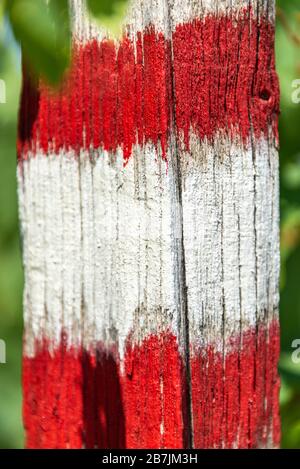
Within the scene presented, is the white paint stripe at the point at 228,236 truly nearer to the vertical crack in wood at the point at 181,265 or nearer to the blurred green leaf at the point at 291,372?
the vertical crack in wood at the point at 181,265

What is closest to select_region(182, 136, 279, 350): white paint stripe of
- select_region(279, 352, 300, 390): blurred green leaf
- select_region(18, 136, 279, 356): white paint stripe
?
select_region(18, 136, 279, 356): white paint stripe

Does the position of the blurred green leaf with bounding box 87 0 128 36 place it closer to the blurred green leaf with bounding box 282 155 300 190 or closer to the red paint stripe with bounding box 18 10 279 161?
the red paint stripe with bounding box 18 10 279 161

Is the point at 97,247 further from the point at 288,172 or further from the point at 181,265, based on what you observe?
the point at 288,172

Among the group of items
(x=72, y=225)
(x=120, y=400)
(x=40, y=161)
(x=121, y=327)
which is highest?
(x=40, y=161)

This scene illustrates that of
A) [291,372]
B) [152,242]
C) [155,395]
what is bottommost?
[155,395]

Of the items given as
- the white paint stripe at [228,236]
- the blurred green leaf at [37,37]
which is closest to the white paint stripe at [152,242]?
the white paint stripe at [228,236]

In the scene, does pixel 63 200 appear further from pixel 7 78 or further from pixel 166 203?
pixel 7 78

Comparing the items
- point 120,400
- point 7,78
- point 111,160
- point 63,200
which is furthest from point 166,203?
point 7,78

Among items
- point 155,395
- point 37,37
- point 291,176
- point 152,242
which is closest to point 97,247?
point 152,242
